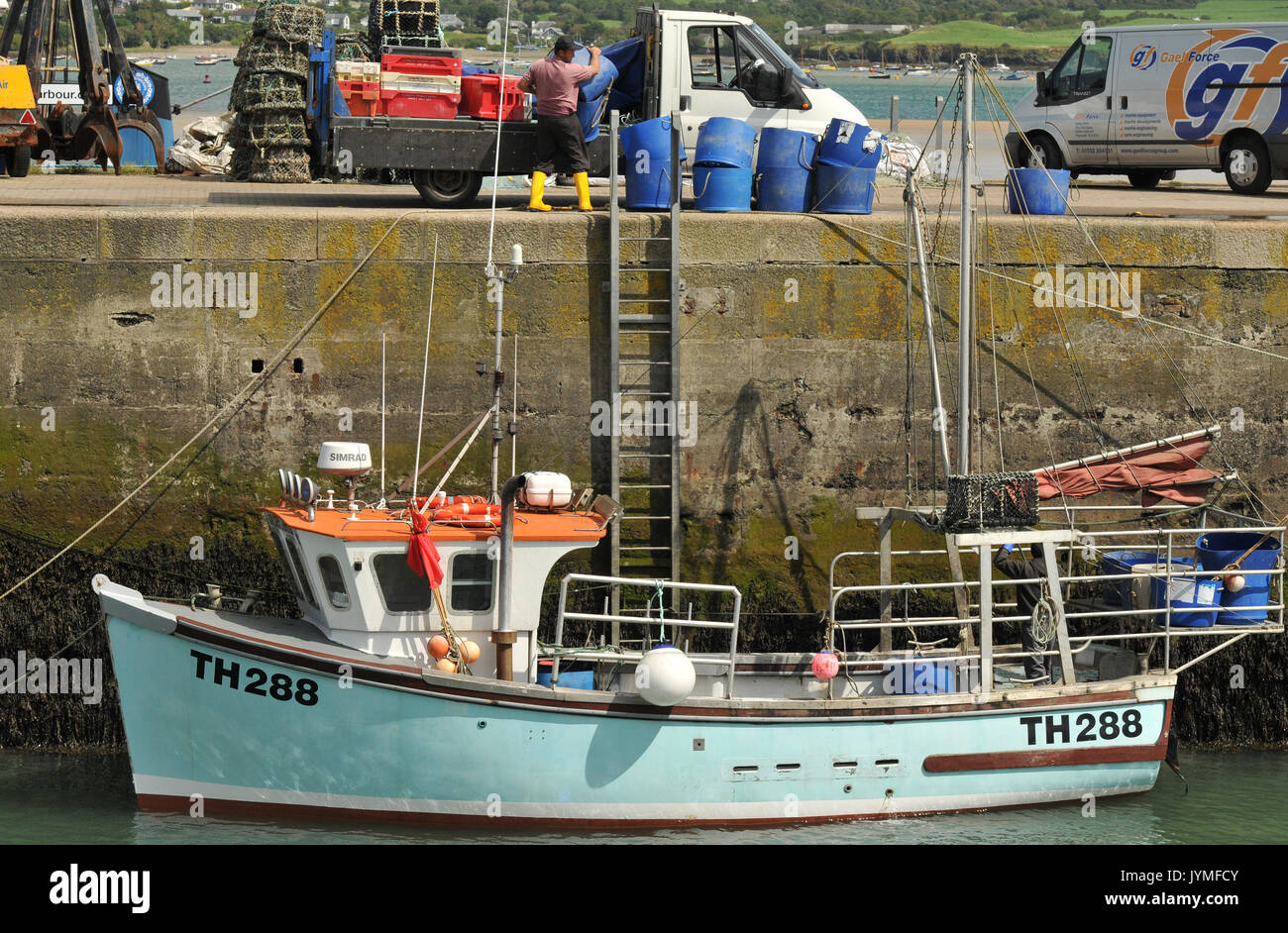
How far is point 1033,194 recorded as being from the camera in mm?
13352

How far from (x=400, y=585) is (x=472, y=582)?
17.4 inches

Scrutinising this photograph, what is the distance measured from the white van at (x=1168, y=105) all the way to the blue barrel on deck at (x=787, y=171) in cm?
550

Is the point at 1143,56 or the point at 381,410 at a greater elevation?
the point at 1143,56

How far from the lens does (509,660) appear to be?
390 inches

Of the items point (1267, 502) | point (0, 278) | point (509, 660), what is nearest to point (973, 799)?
point (509, 660)

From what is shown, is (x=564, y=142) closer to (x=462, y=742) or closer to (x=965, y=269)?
(x=965, y=269)

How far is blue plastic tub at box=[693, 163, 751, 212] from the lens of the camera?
1317 centimetres

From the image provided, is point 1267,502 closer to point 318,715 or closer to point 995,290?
point 995,290

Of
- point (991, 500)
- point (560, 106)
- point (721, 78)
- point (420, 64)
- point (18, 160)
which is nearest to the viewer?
point (991, 500)

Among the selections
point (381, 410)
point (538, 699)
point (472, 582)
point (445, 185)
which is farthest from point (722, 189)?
point (538, 699)

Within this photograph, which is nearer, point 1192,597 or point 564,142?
point 1192,597

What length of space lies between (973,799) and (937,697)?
2.52ft

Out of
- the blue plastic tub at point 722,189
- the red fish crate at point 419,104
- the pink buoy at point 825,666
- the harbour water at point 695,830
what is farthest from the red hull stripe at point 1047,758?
the red fish crate at point 419,104

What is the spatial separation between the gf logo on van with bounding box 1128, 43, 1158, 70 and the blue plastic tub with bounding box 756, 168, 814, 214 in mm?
7051
